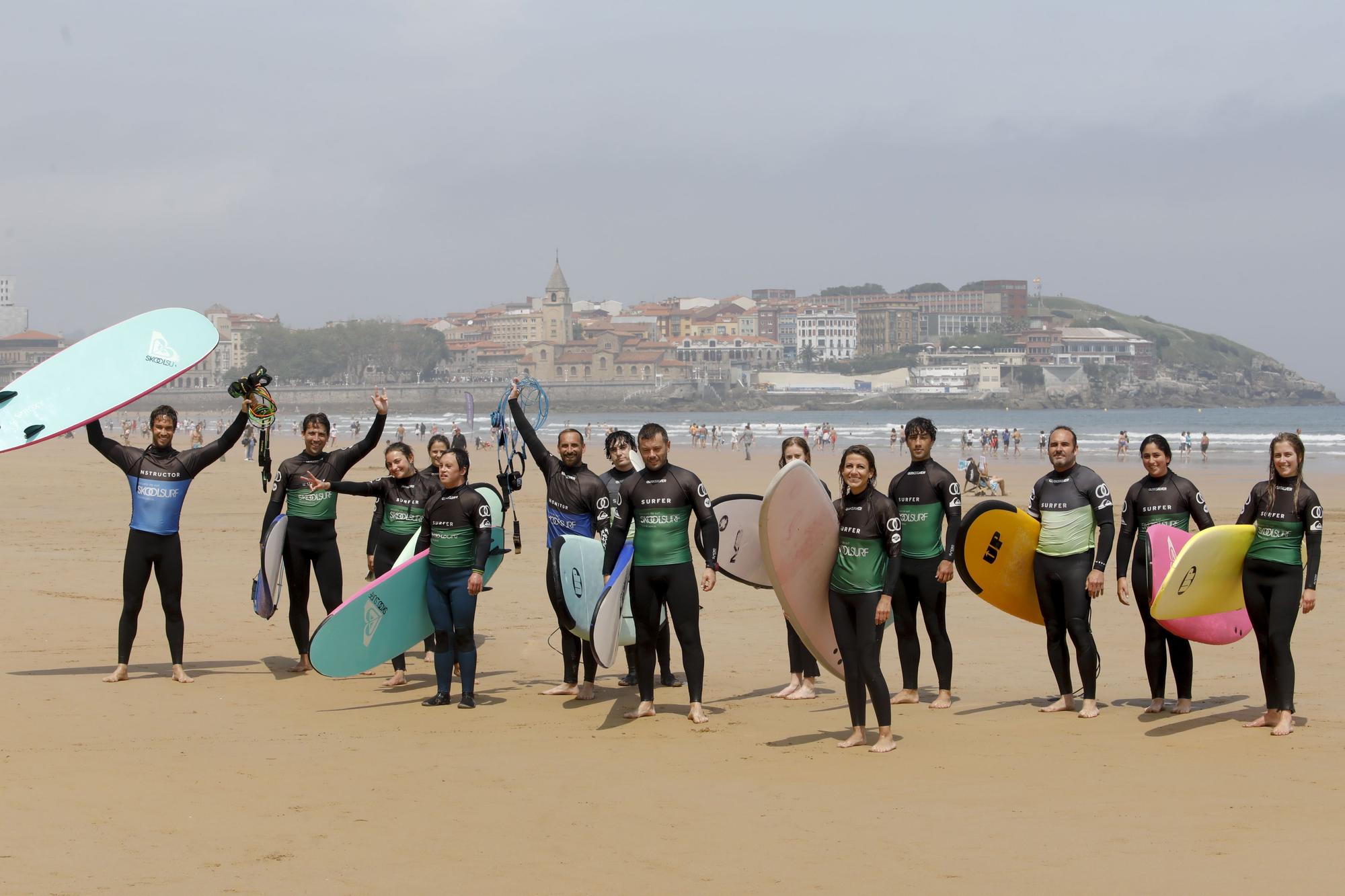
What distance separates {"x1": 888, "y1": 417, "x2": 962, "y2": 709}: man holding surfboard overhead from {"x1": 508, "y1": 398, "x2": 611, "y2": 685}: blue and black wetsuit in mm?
1567

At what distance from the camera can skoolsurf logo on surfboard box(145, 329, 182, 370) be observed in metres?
7.37

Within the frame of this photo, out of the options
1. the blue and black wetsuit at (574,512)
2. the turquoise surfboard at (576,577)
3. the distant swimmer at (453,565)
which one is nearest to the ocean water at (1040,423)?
the blue and black wetsuit at (574,512)

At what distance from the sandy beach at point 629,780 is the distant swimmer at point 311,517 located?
0.47 metres

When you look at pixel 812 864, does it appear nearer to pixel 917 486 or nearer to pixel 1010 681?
pixel 917 486

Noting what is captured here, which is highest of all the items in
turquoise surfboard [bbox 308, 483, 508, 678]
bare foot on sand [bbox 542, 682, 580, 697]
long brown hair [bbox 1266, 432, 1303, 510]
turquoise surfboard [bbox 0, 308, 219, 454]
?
turquoise surfboard [bbox 0, 308, 219, 454]

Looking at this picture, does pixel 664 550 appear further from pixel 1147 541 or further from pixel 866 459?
pixel 1147 541

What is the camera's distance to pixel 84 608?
9094 mm

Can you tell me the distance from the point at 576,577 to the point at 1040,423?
331 ft

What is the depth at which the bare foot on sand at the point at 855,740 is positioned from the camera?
568 cm

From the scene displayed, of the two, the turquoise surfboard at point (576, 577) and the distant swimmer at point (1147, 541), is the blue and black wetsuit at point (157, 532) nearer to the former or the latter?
the turquoise surfboard at point (576, 577)

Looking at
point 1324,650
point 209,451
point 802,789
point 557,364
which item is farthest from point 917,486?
point 557,364

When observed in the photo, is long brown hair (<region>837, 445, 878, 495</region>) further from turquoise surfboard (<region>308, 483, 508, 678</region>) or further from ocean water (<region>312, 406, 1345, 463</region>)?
ocean water (<region>312, 406, 1345, 463</region>)

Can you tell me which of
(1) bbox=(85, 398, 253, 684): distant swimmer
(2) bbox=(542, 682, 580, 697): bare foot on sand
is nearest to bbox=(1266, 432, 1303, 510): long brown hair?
(2) bbox=(542, 682, 580, 697): bare foot on sand

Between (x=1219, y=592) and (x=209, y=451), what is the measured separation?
533cm
